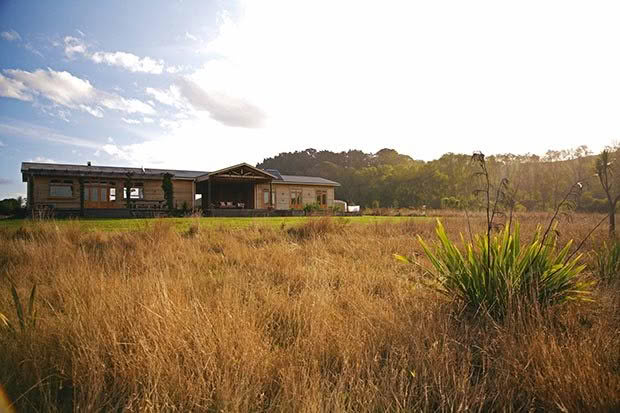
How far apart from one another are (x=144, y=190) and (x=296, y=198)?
14.1 meters

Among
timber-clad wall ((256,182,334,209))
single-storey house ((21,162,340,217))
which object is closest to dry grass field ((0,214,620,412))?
single-storey house ((21,162,340,217))

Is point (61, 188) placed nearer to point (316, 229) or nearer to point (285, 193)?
point (285, 193)

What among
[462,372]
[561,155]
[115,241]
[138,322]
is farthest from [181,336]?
[561,155]

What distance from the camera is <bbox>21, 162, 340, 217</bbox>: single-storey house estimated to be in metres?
22.7

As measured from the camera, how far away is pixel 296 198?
109ft

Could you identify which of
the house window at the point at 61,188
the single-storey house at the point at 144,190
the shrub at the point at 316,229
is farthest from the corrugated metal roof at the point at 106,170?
the shrub at the point at 316,229

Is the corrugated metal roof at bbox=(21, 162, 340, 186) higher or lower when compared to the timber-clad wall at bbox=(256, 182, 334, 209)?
higher

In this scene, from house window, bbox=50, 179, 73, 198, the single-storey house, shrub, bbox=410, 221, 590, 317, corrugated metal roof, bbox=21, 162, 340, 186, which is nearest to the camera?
shrub, bbox=410, 221, 590, 317

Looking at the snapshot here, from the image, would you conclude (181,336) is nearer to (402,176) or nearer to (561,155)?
(561,155)

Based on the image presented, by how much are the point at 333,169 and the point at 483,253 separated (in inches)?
2672

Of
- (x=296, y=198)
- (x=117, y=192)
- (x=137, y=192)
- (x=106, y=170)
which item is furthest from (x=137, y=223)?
(x=296, y=198)

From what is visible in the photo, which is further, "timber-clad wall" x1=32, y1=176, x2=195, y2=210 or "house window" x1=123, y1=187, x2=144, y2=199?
Result: "house window" x1=123, y1=187, x2=144, y2=199

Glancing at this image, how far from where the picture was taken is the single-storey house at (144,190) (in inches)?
893

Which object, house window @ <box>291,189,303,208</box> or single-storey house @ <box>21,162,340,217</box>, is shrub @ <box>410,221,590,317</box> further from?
house window @ <box>291,189,303,208</box>
